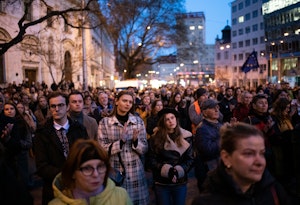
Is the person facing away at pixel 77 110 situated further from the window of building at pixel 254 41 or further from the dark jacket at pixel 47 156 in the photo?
the window of building at pixel 254 41

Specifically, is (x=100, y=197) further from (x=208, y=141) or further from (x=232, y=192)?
(x=208, y=141)

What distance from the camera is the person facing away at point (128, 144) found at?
3.90 meters

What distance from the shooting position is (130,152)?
4.00 meters

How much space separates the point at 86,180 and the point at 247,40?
81.4m

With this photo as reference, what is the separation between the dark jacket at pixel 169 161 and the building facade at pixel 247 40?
68.0 meters

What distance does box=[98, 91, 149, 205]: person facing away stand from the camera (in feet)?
12.8

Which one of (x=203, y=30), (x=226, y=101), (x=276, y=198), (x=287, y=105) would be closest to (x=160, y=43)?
(x=226, y=101)

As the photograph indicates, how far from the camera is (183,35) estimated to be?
37.6 metres

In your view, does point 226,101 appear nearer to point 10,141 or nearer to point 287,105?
point 287,105

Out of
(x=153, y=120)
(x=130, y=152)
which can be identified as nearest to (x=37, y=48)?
(x=153, y=120)

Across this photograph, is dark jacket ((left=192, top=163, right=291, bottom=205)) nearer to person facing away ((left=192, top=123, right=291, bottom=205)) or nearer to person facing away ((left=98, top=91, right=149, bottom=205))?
person facing away ((left=192, top=123, right=291, bottom=205))

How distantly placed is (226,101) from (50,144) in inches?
328

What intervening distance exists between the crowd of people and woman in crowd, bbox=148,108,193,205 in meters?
0.01

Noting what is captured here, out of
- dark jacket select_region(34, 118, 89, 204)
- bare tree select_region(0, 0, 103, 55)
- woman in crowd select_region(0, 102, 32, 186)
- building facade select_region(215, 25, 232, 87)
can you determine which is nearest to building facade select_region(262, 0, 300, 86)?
building facade select_region(215, 25, 232, 87)
